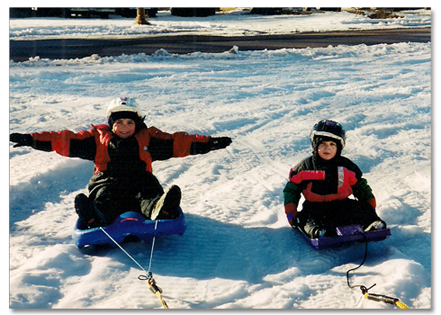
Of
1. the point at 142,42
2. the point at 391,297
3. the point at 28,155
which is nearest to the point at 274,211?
the point at 391,297

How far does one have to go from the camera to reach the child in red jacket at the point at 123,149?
2.91m

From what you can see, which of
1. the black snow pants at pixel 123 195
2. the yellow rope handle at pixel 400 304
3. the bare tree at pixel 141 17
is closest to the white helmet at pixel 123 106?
the black snow pants at pixel 123 195

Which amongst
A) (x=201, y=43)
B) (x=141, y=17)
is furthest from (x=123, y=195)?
(x=201, y=43)

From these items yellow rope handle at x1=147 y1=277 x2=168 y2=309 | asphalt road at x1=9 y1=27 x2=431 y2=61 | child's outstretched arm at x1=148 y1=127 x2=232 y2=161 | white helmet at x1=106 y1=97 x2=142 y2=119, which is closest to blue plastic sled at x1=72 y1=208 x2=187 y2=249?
yellow rope handle at x1=147 y1=277 x2=168 y2=309

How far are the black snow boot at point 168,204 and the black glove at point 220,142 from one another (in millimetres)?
410

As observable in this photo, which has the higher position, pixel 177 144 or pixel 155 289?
pixel 177 144

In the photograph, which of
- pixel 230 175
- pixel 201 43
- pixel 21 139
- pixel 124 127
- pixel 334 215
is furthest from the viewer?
pixel 201 43

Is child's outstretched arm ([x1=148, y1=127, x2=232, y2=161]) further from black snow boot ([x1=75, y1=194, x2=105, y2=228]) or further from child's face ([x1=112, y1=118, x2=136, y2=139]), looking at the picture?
black snow boot ([x1=75, y1=194, x2=105, y2=228])

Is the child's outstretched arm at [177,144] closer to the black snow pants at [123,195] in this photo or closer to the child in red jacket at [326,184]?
the black snow pants at [123,195]

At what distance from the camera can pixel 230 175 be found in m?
3.92

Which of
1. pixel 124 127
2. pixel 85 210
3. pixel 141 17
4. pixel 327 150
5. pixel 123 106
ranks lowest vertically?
pixel 85 210

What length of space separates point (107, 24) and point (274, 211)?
2.07 meters

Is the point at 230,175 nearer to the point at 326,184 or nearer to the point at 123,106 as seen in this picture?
the point at 326,184

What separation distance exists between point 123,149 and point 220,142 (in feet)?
1.86
